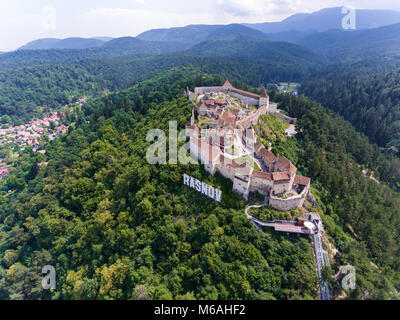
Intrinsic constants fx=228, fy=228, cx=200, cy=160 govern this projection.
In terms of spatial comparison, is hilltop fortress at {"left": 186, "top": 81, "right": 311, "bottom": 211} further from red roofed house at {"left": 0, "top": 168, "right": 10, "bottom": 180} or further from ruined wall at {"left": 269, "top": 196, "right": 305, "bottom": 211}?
red roofed house at {"left": 0, "top": 168, "right": 10, "bottom": 180}

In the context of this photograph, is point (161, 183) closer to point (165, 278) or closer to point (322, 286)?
point (165, 278)

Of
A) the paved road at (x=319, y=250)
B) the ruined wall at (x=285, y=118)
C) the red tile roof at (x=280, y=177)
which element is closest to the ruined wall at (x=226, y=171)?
the paved road at (x=319, y=250)

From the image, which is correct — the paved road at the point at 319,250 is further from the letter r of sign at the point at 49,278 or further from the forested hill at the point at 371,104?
the forested hill at the point at 371,104

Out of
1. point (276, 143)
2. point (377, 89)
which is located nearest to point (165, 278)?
point (276, 143)

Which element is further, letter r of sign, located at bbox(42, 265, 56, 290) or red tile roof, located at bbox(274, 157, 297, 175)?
letter r of sign, located at bbox(42, 265, 56, 290)

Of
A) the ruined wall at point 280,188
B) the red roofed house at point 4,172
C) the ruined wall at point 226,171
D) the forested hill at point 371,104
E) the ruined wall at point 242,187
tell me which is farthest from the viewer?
the forested hill at point 371,104

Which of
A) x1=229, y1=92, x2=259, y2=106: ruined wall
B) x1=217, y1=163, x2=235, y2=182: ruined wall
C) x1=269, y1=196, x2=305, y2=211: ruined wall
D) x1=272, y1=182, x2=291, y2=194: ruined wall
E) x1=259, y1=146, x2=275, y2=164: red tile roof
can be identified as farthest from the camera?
x1=229, y1=92, x2=259, y2=106: ruined wall

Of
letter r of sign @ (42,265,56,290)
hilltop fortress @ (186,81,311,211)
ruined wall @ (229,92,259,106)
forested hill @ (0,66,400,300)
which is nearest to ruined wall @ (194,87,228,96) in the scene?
ruined wall @ (229,92,259,106)
